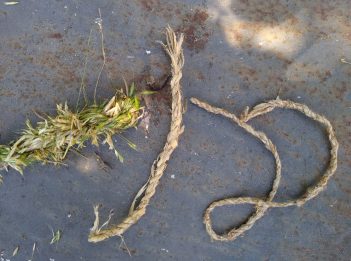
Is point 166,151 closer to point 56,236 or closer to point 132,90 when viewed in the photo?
point 132,90

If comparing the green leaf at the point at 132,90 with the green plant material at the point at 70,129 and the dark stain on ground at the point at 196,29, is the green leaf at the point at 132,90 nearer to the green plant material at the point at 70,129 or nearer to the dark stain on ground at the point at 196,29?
the green plant material at the point at 70,129

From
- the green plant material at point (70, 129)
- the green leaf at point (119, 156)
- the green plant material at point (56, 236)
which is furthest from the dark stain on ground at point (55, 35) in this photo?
the green plant material at point (56, 236)

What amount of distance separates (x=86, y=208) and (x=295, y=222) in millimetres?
1025

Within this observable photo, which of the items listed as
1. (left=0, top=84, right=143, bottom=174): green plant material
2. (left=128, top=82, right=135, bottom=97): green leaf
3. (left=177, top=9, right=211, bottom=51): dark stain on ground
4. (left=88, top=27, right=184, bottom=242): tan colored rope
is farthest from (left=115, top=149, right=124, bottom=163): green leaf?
(left=177, top=9, right=211, bottom=51): dark stain on ground

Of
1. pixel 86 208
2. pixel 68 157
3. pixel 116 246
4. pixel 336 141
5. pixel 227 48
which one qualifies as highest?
pixel 227 48

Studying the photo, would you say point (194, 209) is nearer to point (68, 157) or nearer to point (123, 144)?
point (123, 144)

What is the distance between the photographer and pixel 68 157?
2.28 m

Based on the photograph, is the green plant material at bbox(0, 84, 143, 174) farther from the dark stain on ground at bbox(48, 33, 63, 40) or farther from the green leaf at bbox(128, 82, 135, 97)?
the dark stain on ground at bbox(48, 33, 63, 40)

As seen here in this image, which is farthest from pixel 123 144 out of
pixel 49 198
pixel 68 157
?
pixel 49 198

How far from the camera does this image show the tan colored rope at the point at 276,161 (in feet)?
7.20

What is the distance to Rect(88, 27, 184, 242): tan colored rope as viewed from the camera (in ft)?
7.07

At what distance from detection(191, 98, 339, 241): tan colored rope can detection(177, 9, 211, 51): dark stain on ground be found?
271mm

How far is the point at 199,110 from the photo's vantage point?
7.42ft

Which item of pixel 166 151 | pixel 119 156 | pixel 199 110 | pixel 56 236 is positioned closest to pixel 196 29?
pixel 199 110
